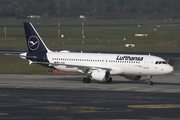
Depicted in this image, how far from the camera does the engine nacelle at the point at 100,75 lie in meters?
57.7

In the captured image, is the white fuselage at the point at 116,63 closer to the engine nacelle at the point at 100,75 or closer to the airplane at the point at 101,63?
the airplane at the point at 101,63

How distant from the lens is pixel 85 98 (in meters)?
45.5

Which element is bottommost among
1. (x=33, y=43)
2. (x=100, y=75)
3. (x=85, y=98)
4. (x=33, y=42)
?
(x=85, y=98)

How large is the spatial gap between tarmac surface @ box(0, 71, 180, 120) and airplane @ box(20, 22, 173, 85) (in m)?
1.18

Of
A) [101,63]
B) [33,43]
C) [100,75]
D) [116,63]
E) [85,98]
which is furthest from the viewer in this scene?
[33,43]

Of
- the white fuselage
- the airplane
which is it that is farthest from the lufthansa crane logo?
the white fuselage

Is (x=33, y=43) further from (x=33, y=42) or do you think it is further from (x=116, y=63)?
(x=116, y=63)

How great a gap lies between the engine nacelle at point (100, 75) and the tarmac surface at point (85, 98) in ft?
2.50

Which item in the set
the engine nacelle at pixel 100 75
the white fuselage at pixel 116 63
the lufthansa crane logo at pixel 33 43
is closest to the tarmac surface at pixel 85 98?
the engine nacelle at pixel 100 75

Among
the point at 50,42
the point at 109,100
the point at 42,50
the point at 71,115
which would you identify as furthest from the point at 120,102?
the point at 50,42

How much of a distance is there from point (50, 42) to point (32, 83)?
51.2 metres

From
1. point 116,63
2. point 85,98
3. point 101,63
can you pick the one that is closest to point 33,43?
point 101,63

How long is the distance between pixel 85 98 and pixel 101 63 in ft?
45.8

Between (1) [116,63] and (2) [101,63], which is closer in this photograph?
(1) [116,63]
